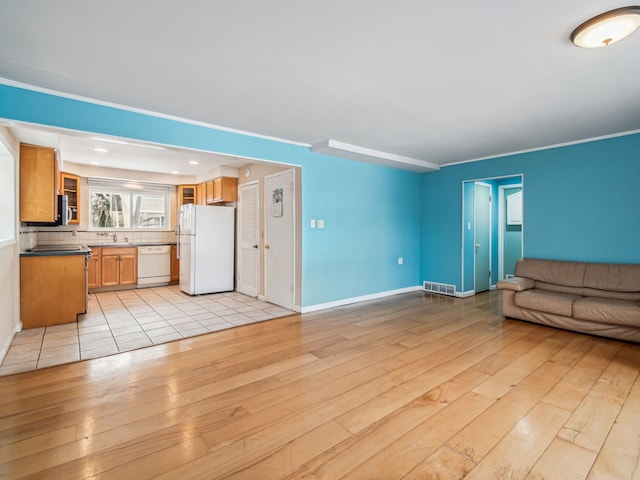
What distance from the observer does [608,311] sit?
347cm

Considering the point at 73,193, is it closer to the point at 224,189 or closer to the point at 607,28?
the point at 224,189

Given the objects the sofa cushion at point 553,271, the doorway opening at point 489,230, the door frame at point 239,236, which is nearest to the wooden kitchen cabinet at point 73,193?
the door frame at point 239,236

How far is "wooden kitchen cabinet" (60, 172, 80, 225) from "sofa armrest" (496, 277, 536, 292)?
730 cm

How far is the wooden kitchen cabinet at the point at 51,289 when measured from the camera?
3.80 m

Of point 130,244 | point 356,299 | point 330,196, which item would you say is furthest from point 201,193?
point 356,299

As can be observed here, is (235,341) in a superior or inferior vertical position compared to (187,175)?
inferior

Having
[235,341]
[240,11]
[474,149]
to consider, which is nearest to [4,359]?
[235,341]

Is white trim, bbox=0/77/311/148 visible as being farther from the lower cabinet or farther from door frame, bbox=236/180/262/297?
the lower cabinet

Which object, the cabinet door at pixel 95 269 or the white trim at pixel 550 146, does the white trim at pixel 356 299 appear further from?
the cabinet door at pixel 95 269

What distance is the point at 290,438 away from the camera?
6.10ft

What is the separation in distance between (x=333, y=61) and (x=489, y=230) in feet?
17.3

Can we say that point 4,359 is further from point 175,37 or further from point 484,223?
point 484,223

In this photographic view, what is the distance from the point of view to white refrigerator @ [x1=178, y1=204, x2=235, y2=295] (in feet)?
18.7

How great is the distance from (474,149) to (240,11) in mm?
4119
